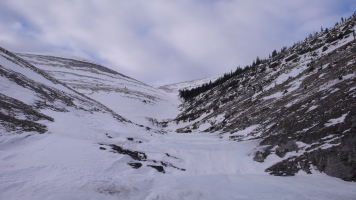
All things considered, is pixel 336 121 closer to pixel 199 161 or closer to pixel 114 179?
pixel 199 161

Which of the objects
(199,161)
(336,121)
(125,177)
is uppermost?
(336,121)

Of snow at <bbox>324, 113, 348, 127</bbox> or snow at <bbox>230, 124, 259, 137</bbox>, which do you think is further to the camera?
snow at <bbox>230, 124, 259, 137</bbox>

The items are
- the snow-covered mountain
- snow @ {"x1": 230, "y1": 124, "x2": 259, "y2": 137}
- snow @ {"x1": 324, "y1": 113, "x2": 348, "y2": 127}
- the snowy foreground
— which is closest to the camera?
the snowy foreground

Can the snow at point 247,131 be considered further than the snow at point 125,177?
Yes

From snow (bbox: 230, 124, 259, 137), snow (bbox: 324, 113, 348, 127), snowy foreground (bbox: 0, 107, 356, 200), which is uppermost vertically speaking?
snow (bbox: 324, 113, 348, 127)

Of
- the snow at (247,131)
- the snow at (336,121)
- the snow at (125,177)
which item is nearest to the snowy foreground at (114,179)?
the snow at (125,177)

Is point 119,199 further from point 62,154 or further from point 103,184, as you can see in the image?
point 62,154

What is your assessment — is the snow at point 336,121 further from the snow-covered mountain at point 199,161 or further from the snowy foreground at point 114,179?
the snowy foreground at point 114,179

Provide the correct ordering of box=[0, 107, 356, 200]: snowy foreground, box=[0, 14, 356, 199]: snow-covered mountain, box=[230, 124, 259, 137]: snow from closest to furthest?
box=[0, 107, 356, 200]: snowy foreground → box=[0, 14, 356, 199]: snow-covered mountain → box=[230, 124, 259, 137]: snow

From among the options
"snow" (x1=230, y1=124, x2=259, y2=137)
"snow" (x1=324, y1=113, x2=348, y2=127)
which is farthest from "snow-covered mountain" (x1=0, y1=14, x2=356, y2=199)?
"snow" (x1=230, y1=124, x2=259, y2=137)

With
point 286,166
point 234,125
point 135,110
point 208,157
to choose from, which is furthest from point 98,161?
point 135,110

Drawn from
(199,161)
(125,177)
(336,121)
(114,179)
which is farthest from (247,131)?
(114,179)

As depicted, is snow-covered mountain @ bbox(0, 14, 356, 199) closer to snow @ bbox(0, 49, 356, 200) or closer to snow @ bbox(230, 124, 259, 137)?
snow @ bbox(0, 49, 356, 200)

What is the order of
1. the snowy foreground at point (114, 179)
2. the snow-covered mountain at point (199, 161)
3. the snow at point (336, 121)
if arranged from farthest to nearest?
1. the snow at point (336, 121)
2. the snow-covered mountain at point (199, 161)
3. the snowy foreground at point (114, 179)
